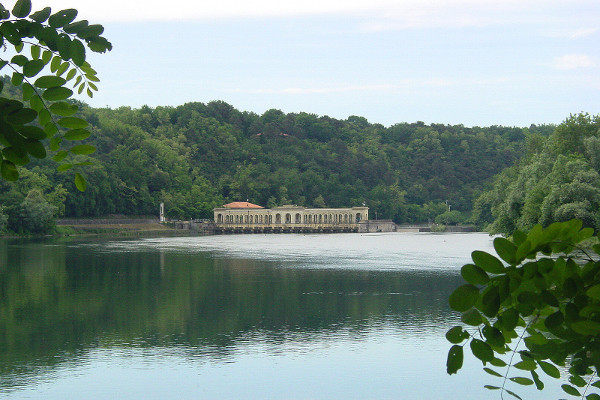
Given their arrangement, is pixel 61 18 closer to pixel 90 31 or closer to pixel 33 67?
pixel 90 31

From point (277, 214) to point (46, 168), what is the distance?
53706 mm

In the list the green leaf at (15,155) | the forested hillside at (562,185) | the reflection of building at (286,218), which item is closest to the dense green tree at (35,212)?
the forested hillside at (562,185)

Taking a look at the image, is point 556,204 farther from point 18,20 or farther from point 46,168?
point 46,168

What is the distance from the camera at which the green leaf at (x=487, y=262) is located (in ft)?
9.70

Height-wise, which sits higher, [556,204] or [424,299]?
[556,204]

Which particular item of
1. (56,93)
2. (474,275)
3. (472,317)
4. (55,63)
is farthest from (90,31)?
(472,317)

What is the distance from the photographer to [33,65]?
3.11 m

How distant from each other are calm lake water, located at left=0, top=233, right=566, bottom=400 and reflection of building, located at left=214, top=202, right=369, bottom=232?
9350cm

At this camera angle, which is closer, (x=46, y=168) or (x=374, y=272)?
(x=374, y=272)

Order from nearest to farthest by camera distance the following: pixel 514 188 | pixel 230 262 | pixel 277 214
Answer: pixel 230 262 → pixel 514 188 → pixel 277 214

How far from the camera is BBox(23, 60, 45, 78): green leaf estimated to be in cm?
309

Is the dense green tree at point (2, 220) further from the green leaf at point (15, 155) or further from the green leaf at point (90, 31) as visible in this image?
the green leaf at point (15, 155)

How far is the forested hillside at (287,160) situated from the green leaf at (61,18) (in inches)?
4241

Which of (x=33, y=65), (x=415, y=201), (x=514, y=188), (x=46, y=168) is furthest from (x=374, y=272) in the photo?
(x=415, y=201)
